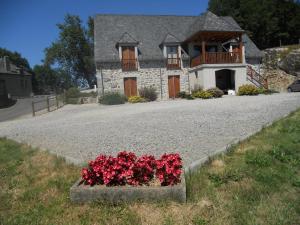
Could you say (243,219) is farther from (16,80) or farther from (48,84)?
(48,84)

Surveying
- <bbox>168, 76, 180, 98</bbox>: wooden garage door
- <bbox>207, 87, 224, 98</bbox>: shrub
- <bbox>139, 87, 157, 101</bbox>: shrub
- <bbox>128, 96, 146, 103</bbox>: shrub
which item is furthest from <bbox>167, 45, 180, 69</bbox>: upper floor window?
<bbox>207, 87, 224, 98</bbox>: shrub

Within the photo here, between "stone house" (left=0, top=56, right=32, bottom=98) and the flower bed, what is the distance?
4503cm

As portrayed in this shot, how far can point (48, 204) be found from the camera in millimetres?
3713

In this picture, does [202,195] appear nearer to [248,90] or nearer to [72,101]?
[248,90]

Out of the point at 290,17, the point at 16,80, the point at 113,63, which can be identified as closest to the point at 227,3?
the point at 290,17

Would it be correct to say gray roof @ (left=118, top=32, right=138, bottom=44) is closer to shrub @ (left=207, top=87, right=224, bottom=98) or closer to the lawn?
shrub @ (left=207, top=87, right=224, bottom=98)

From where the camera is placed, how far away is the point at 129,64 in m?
24.5

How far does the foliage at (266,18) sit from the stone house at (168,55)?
1405cm

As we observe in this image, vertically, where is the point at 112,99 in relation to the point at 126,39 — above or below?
below

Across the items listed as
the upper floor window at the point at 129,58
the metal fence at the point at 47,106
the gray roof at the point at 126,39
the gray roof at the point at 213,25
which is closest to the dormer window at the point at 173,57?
the gray roof at the point at 213,25

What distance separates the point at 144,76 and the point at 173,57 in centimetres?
338

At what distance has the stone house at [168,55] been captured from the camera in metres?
23.8

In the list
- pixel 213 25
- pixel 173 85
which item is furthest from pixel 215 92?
pixel 213 25

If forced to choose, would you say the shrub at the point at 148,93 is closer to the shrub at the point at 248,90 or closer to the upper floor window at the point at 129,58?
the upper floor window at the point at 129,58
